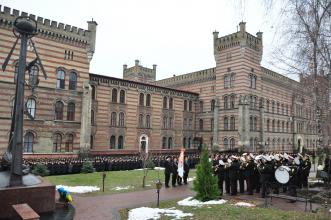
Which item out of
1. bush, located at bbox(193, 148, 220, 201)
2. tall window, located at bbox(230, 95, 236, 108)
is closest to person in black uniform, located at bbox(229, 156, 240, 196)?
bush, located at bbox(193, 148, 220, 201)

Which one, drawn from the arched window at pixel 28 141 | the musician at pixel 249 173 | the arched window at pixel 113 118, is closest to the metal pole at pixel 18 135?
the musician at pixel 249 173

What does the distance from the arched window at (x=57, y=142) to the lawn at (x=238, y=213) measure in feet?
67.5

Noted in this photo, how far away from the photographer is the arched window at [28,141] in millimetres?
28266

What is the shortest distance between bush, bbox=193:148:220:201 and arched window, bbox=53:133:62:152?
2122 centimetres

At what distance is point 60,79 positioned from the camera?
31.2m

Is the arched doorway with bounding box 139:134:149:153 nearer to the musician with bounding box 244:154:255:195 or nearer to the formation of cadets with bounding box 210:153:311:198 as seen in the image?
the formation of cadets with bounding box 210:153:311:198

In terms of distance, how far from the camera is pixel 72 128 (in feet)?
103

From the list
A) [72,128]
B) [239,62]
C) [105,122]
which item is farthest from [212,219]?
[239,62]

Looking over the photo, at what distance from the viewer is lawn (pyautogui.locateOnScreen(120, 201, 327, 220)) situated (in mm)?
9812

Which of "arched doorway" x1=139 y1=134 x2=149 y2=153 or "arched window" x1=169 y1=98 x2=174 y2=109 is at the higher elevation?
"arched window" x1=169 y1=98 x2=174 y2=109

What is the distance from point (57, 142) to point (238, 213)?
79.2ft

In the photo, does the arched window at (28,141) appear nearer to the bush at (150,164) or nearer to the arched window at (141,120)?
the bush at (150,164)

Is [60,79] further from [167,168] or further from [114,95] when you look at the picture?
[167,168]

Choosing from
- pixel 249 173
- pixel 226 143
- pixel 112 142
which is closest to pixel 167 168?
pixel 249 173
